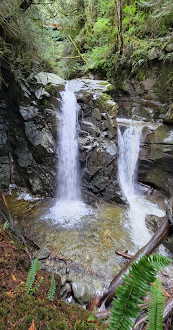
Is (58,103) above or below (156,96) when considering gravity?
below

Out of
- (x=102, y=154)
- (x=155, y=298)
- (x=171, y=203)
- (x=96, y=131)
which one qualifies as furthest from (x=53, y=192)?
(x=155, y=298)

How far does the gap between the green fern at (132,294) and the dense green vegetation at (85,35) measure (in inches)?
211

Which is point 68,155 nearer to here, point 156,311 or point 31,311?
point 31,311

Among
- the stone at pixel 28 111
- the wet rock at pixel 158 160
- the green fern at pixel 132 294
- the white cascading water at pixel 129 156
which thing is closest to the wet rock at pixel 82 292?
the green fern at pixel 132 294

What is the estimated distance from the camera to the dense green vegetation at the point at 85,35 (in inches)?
185

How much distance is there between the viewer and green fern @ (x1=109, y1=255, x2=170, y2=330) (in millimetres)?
739

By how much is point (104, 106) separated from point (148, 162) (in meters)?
2.94

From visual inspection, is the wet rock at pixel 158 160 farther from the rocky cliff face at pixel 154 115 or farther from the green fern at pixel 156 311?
the green fern at pixel 156 311

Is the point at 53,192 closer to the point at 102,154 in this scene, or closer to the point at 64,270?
the point at 102,154

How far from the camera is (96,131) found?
6.77 meters

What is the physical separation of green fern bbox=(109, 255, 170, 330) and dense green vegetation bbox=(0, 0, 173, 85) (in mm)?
5347

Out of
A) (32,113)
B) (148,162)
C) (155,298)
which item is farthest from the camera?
(148,162)

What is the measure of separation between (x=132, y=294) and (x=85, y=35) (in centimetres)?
1349

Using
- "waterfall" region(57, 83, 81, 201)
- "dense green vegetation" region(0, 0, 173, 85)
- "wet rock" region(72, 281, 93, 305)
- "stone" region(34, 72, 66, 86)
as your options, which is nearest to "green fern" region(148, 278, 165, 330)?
"wet rock" region(72, 281, 93, 305)
